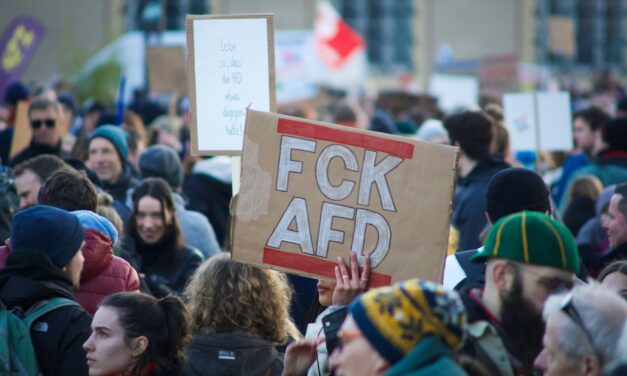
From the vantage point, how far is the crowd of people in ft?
9.25

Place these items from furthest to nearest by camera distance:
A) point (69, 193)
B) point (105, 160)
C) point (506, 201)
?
1. point (105, 160)
2. point (69, 193)
3. point (506, 201)

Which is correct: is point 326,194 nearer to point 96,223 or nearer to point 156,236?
point 96,223

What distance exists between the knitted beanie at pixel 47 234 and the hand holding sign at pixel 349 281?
1.00 metres

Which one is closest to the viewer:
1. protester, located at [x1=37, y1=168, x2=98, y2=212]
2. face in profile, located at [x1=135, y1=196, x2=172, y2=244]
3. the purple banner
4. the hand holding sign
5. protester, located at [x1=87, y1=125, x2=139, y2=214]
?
the hand holding sign

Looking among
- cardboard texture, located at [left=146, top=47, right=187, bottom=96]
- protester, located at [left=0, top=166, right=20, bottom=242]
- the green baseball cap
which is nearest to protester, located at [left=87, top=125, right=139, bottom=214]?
protester, located at [left=0, top=166, right=20, bottom=242]

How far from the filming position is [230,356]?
399 cm

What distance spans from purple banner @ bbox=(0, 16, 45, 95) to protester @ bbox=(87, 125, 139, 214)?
4165mm

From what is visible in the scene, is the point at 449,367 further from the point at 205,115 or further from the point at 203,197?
the point at 203,197

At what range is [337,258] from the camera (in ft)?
12.5

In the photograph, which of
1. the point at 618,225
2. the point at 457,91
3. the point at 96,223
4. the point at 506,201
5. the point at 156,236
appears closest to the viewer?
the point at 506,201

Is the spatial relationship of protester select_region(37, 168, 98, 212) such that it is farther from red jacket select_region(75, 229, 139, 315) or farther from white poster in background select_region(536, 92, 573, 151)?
white poster in background select_region(536, 92, 573, 151)

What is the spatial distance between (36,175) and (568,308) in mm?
3699

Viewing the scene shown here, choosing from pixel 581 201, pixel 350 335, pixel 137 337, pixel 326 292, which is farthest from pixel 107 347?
pixel 581 201

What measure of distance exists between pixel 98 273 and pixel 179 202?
247 centimetres
